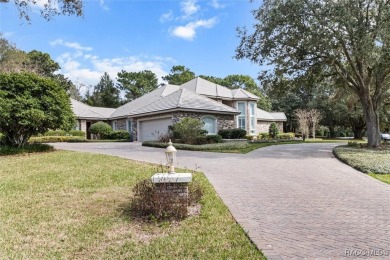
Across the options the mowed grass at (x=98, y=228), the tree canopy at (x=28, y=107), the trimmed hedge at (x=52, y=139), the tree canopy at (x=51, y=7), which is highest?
the tree canopy at (x=51, y=7)

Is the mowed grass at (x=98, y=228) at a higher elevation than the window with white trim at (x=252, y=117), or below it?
below

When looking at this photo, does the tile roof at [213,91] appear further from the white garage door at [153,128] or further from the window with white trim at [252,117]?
the white garage door at [153,128]

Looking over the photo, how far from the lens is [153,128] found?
2603 cm

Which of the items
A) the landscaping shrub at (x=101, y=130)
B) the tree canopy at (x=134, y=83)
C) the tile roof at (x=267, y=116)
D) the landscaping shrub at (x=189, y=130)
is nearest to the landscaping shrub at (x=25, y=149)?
the landscaping shrub at (x=189, y=130)

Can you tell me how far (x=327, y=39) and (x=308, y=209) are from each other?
1245cm

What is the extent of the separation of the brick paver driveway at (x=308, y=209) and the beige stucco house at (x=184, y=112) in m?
13.2

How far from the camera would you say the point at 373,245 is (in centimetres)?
419

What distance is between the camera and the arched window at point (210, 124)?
79.8 feet

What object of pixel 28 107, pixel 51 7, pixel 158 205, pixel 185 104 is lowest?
pixel 158 205

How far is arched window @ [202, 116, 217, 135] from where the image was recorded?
79.8 ft

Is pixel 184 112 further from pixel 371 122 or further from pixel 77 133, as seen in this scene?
pixel 77 133

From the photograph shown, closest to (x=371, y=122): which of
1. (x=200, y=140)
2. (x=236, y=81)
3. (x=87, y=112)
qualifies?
(x=200, y=140)

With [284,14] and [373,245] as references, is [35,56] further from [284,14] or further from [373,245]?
[373,245]

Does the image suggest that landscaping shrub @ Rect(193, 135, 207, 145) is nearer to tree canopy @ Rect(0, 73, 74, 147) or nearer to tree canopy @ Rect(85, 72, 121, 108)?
tree canopy @ Rect(0, 73, 74, 147)
